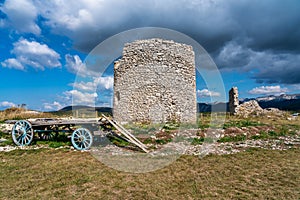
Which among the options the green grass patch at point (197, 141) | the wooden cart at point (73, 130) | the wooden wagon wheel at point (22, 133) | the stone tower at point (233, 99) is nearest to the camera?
the wooden cart at point (73, 130)

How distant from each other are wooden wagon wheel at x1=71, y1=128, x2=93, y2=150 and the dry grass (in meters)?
1.25

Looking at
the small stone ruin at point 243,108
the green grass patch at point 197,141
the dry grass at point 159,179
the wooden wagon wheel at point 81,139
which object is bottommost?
the dry grass at point 159,179

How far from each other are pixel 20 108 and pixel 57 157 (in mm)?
18128

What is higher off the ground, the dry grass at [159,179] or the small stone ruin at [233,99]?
the small stone ruin at [233,99]

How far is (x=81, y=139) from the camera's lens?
9.34 metres

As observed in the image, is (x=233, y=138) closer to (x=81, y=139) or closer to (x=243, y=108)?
(x=81, y=139)

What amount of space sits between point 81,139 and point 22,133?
9.34 feet

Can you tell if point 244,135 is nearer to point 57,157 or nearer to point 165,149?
point 165,149

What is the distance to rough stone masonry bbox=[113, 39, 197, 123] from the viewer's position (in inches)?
618

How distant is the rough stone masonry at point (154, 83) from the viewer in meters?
15.7

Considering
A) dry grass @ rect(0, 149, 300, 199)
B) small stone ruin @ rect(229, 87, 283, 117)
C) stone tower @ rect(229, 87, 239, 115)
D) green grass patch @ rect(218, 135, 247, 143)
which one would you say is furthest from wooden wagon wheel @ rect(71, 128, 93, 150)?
stone tower @ rect(229, 87, 239, 115)

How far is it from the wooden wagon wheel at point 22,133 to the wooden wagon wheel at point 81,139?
2072 mm

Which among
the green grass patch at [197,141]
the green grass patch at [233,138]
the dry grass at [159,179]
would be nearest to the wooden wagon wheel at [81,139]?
the dry grass at [159,179]

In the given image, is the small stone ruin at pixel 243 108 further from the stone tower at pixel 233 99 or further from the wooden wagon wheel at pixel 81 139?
the wooden wagon wheel at pixel 81 139
